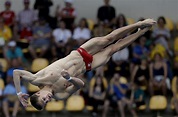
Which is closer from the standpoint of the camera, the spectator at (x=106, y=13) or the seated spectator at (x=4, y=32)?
the seated spectator at (x=4, y=32)

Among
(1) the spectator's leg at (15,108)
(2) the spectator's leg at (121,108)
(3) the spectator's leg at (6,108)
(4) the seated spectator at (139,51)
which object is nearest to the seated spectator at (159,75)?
(4) the seated spectator at (139,51)

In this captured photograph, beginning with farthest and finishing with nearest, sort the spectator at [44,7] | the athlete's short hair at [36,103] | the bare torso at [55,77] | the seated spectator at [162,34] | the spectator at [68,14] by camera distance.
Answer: the spectator at [44,7]
the spectator at [68,14]
the seated spectator at [162,34]
the bare torso at [55,77]
the athlete's short hair at [36,103]

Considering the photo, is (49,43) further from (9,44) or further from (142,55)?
(142,55)

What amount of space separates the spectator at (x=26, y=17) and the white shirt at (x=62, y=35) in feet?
2.98

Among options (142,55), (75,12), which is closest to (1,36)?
(75,12)

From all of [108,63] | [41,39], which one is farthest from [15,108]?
[108,63]

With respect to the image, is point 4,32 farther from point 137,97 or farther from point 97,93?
point 137,97

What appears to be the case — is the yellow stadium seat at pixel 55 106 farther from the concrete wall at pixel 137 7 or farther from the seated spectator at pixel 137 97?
the concrete wall at pixel 137 7

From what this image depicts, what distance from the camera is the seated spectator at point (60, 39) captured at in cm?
1897

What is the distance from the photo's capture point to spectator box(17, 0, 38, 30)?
19.7 m

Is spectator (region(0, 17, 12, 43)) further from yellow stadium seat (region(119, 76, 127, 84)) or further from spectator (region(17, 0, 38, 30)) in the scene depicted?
yellow stadium seat (region(119, 76, 127, 84))

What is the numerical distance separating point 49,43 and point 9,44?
1155 mm

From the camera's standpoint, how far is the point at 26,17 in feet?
64.8

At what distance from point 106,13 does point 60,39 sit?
5.20 feet
